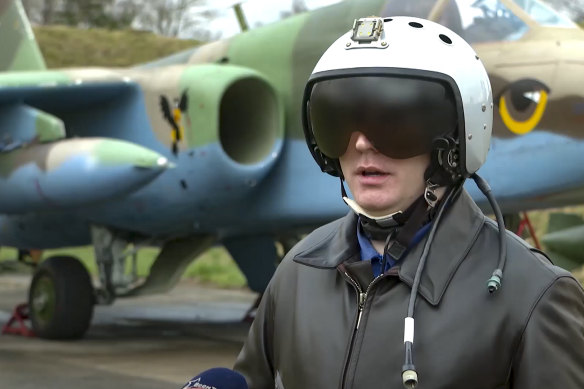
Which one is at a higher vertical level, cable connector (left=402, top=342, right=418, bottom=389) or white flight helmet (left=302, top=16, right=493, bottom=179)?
white flight helmet (left=302, top=16, right=493, bottom=179)

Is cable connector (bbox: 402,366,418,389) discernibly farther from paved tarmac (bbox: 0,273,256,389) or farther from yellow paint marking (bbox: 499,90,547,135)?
paved tarmac (bbox: 0,273,256,389)

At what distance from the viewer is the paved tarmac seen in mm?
7367

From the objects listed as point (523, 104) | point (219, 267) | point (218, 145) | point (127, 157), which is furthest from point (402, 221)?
point (219, 267)

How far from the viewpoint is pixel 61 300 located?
9344 millimetres

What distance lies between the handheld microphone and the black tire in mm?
7801

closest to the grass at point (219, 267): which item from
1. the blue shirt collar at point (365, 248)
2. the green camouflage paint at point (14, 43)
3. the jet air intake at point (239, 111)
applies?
the green camouflage paint at point (14, 43)

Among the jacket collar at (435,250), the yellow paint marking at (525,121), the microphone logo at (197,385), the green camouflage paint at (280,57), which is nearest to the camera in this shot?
the microphone logo at (197,385)

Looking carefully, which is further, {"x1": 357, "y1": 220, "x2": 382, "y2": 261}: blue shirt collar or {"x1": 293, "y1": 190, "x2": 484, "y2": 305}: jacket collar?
{"x1": 357, "y1": 220, "x2": 382, "y2": 261}: blue shirt collar

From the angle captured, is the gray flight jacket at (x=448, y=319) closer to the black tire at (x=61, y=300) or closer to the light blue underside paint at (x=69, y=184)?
the light blue underside paint at (x=69, y=184)

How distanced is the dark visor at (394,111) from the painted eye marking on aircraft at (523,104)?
4899 millimetres

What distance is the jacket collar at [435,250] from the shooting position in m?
1.83

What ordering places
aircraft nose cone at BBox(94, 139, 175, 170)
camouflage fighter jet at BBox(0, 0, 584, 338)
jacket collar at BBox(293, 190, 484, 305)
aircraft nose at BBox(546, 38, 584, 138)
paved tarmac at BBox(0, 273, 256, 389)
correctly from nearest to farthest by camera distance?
jacket collar at BBox(293, 190, 484, 305), aircraft nose at BBox(546, 38, 584, 138), camouflage fighter jet at BBox(0, 0, 584, 338), paved tarmac at BBox(0, 273, 256, 389), aircraft nose cone at BBox(94, 139, 175, 170)

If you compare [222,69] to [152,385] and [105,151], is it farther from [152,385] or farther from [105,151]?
[152,385]

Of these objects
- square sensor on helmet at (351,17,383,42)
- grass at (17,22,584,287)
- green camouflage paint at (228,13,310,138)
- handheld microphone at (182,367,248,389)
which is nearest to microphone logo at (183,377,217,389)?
→ handheld microphone at (182,367,248,389)
